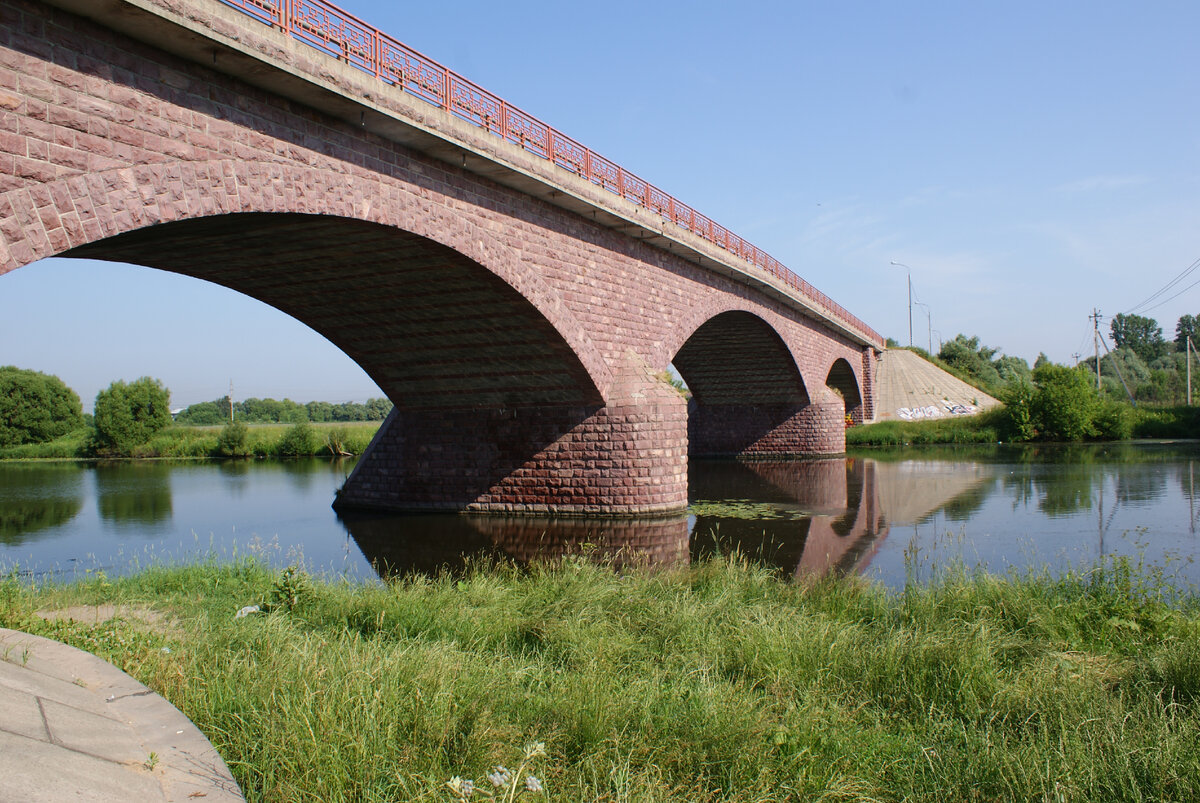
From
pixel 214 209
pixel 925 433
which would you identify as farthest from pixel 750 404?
pixel 214 209

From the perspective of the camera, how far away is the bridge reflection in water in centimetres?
1245

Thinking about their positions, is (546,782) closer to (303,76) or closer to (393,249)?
(303,76)

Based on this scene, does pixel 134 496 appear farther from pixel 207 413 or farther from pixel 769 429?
pixel 207 413

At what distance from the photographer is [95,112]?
307 inches

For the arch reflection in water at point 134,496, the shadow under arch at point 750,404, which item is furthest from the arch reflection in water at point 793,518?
the arch reflection in water at point 134,496

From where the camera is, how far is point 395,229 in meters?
12.0

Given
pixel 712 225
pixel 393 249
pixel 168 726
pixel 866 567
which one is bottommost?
pixel 866 567

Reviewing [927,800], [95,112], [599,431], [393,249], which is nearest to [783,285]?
[599,431]

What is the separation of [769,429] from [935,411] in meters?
20.4

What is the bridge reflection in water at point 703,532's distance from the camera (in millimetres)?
12445

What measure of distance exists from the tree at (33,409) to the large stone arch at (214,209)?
53.0m

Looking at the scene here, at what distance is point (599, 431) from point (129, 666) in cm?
1306

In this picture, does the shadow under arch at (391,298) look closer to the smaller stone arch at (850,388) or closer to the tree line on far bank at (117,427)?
the tree line on far bank at (117,427)

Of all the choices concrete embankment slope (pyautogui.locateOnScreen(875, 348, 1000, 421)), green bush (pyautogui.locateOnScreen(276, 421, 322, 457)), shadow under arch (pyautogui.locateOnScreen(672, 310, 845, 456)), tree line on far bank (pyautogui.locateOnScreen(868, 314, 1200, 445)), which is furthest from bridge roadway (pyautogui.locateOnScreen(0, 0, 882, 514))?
concrete embankment slope (pyautogui.locateOnScreen(875, 348, 1000, 421))
